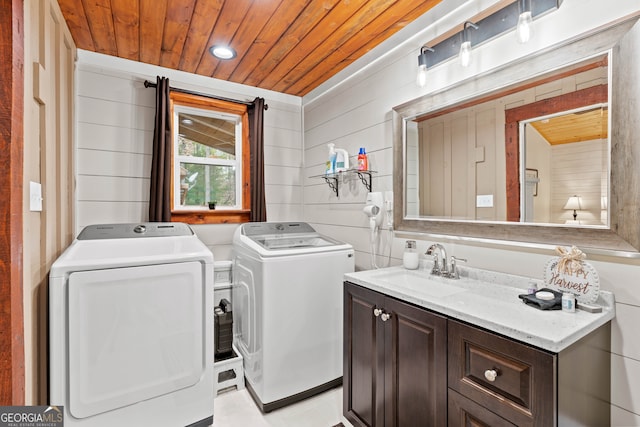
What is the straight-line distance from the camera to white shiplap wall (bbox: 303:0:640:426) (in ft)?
3.80

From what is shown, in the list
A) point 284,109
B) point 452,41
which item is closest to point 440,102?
point 452,41

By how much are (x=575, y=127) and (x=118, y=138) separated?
114 inches

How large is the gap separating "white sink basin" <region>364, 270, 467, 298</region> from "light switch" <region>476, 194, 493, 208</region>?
431 mm

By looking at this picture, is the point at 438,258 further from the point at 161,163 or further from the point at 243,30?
the point at 161,163

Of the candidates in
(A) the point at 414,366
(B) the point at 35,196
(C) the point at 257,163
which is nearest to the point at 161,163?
(C) the point at 257,163

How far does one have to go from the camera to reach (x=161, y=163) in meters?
2.46

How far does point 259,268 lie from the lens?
6.57 ft

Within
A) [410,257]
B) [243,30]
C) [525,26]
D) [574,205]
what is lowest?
[410,257]

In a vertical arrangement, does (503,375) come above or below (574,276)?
below

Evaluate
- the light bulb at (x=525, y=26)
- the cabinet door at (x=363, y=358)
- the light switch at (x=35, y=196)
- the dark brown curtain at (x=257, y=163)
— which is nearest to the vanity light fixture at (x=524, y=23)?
the light bulb at (x=525, y=26)

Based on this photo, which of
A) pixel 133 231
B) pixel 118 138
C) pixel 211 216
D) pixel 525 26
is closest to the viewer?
pixel 525 26

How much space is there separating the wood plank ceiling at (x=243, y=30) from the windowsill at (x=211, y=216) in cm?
121

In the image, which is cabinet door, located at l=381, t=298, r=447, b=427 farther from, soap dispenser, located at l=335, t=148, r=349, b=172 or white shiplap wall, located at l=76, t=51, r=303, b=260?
white shiplap wall, located at l=76, t=51, r=303, b=260

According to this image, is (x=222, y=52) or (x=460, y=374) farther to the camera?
(x=222, y=52)
